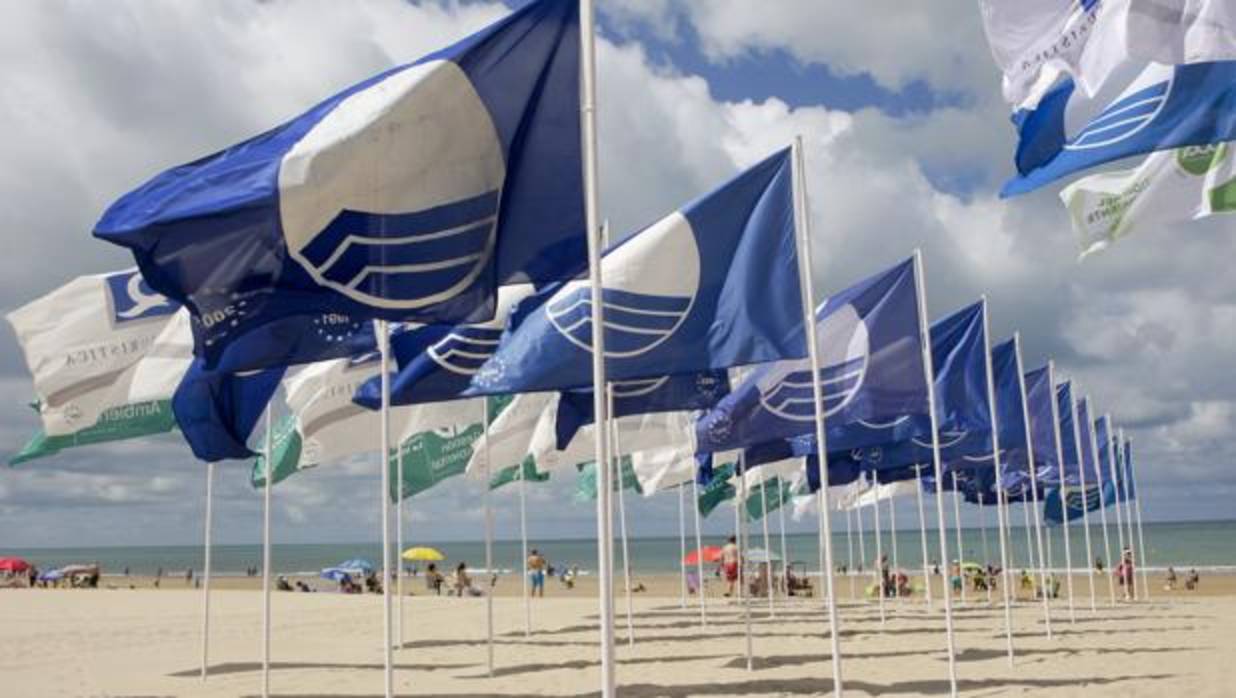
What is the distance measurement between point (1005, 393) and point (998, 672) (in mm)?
5482

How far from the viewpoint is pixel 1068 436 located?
2858 centimetres

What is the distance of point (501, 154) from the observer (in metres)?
8.09

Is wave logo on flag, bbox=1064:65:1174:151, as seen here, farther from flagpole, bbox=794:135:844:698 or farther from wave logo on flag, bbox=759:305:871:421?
wave logo on flag, bbox=759:305:871:421

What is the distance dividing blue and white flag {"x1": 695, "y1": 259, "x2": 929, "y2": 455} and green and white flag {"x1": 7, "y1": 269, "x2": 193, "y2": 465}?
7190 mm

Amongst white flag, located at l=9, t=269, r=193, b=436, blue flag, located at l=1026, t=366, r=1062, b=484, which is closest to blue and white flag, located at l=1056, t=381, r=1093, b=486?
blue flag, located at l=1026, t=366, r=1062, b=484

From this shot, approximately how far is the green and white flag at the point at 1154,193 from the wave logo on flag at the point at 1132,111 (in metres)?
0.69

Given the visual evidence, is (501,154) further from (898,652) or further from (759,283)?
(898,652)

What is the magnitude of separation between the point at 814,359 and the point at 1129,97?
3.13 m

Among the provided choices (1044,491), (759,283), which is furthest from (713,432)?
(1044,491)

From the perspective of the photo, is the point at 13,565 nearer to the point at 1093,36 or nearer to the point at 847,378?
the point at 847,378

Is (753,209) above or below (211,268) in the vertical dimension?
above

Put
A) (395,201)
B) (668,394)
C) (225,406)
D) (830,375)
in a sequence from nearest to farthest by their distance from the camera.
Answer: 1. (395,201)
2. (830,375)
3. (225,406)
4. (668,394)

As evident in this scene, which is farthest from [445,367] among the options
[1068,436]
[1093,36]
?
[1068,436]

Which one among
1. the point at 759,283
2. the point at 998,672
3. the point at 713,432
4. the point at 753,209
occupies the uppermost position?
the point at 753,209
